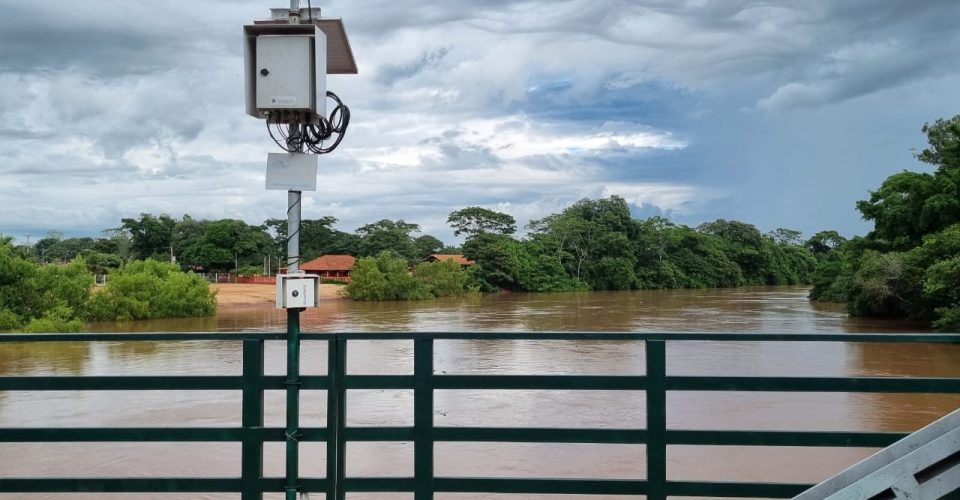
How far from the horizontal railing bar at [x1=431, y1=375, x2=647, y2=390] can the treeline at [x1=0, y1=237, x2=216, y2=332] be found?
2103cm

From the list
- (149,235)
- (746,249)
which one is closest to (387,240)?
(149,235)

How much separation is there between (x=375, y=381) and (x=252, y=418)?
57cm

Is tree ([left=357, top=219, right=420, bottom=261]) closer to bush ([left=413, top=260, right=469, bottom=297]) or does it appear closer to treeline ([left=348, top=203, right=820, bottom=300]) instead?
treeline ([left=348, top=203, right=820, bottom=300])

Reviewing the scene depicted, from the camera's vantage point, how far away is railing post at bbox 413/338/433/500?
330 centimetres

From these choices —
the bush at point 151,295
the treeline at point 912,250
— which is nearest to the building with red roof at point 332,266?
the bush at point 151,295

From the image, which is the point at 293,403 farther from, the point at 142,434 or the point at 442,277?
the point at 442,277

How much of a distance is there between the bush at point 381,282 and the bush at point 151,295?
12.4 metres

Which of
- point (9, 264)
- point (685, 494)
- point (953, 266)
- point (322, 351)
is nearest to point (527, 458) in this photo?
point (685, 494)

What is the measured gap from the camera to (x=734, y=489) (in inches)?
128

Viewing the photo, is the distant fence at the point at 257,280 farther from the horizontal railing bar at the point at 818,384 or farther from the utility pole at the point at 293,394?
the horizontal railing bar at the point at 818,384

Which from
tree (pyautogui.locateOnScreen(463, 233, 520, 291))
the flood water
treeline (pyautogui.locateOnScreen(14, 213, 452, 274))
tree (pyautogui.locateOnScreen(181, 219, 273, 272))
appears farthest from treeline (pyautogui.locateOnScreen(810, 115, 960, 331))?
tree (pyautogui.locateOnScreen(181, 219, 273, 272))

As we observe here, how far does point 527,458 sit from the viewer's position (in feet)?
22.4

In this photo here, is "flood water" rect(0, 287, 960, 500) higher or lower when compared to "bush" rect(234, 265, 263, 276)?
lower

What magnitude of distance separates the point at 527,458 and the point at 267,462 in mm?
2325
